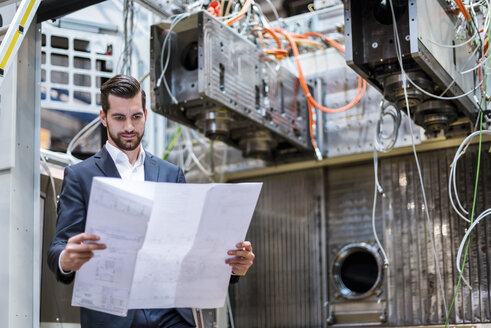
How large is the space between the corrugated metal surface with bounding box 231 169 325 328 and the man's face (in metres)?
2.43

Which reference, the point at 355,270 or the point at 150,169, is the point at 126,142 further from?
the point at 355,270

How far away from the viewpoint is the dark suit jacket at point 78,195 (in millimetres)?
2006

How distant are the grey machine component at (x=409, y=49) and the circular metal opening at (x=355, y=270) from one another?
1.09m

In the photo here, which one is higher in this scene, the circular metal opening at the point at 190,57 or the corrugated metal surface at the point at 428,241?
the circular metal opening at the point at 190,57

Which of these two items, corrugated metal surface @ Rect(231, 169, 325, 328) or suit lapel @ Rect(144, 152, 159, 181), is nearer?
suit lapel @ Rect(144, 152, 159, 181)

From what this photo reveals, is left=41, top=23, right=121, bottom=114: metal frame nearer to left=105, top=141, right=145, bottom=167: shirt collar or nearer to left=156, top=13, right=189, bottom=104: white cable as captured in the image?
left=156, top=13, right=189, bottom=104: white cable

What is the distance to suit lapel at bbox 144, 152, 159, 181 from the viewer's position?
7.13ft

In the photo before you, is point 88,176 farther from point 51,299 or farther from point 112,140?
point 51,299

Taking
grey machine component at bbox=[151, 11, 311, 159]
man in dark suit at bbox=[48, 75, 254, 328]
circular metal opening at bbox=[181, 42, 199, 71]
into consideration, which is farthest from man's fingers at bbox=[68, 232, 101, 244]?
circular metal opening at bbox=[181, 42, 199, 71]

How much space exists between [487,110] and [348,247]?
114cm

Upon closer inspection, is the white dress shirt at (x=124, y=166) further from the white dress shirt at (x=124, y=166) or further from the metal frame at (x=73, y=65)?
the metal frame at (x=73, y=65)

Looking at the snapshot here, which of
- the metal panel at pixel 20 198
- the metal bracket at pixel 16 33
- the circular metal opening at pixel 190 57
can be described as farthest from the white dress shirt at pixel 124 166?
the circular metal opening at pixel 190 57

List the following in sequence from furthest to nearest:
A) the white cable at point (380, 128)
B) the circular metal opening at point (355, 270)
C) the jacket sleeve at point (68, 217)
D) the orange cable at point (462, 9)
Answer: the circular metal opening at point (355, 270), the white cable at point (380, 128), the orange cable at point (462, 9), the jacket sleeve at point (68, 217)

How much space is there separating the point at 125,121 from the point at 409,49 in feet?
Answer: 4.68
